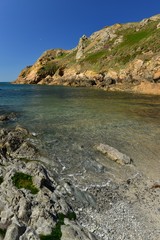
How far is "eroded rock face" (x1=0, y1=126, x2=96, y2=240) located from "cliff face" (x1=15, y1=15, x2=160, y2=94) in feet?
193

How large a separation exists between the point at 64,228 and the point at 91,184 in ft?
15.4

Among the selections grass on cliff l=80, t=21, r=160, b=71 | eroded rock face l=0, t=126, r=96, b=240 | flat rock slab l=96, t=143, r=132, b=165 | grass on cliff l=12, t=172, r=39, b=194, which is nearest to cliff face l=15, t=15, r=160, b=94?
grass on cliff l=80, t=21, r=160, b=71

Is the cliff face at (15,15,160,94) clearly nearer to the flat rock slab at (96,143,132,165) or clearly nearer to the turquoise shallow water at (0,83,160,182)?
the turquoise shallow water at (0,83,160,182)

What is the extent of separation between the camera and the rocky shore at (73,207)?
899 cm

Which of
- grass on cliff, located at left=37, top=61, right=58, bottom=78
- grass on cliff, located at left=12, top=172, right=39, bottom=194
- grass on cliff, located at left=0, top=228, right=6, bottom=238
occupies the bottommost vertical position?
grass on cliff, located at left=0, top=228, right=6, bottom=238

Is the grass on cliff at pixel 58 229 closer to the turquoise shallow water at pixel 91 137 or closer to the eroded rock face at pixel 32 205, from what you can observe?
the eroded rock face at pixel 32 205

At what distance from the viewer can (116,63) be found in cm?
9856

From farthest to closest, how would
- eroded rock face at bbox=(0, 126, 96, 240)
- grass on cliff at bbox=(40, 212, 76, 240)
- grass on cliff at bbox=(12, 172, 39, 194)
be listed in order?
grass on cliff at bbox=(12, 172, 39, 194), eroded rock face at bbox=(0, 126, 96, 240), grass on cliff at bbox=(40, 212, 76, 240)

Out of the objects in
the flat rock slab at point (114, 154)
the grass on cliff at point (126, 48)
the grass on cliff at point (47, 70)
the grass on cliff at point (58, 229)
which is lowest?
the flat rock slab at point (114, 154)

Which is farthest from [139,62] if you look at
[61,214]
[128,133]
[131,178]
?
[61,214]

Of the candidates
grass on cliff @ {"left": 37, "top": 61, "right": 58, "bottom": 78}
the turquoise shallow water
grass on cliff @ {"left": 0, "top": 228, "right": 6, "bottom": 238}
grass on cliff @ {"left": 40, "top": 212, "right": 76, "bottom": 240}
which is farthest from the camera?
grass on cliff @ {"left": 37, "top": 61, "right": 58, "bottom": 78}

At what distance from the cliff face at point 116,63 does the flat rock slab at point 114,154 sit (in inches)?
2024

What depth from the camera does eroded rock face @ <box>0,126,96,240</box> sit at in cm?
877

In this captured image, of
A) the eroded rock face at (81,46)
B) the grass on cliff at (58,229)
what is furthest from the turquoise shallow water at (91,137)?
the eroded rock face at (81,46)
